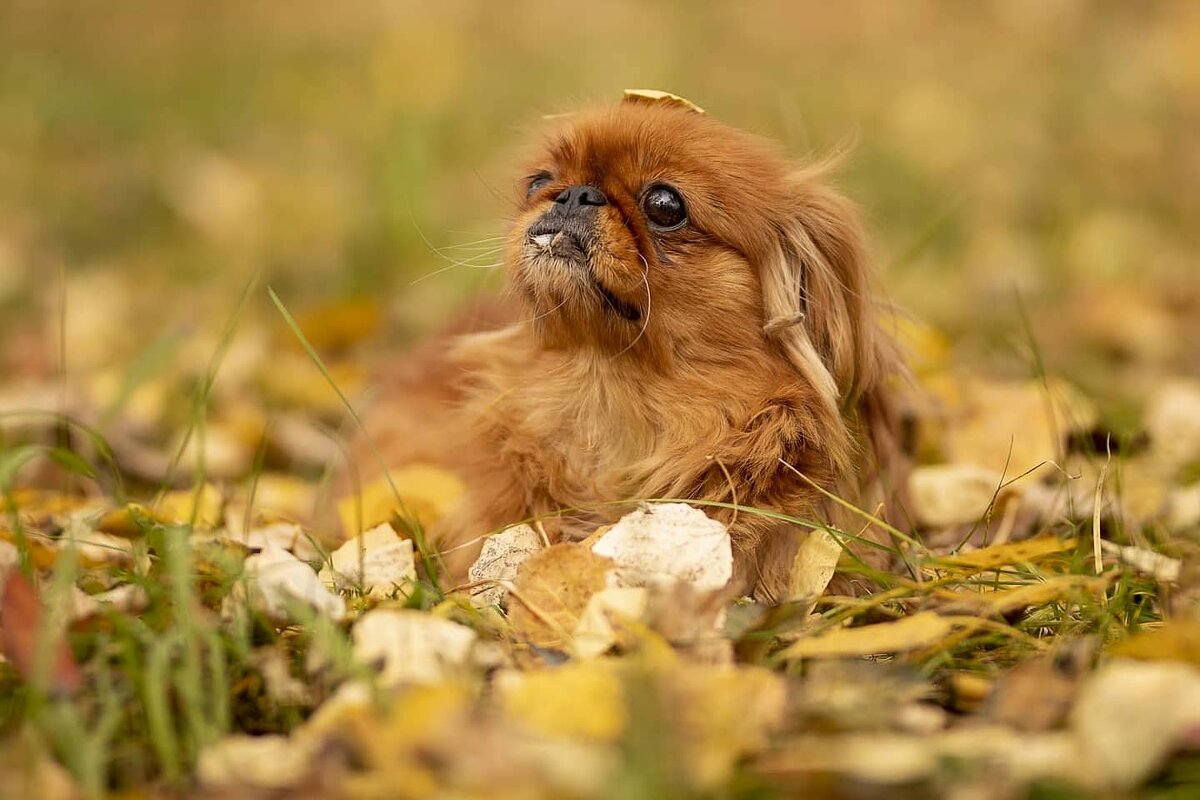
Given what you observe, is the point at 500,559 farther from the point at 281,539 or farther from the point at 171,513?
the point at 171,513

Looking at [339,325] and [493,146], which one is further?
[493,146]

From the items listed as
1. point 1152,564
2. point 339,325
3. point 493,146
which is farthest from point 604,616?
point 493,146

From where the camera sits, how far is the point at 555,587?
88.7 inches

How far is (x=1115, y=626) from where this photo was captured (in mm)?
2316

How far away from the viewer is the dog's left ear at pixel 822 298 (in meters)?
2.66

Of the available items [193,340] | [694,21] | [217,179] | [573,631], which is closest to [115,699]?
[573,631]

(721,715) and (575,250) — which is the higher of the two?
(575,250)

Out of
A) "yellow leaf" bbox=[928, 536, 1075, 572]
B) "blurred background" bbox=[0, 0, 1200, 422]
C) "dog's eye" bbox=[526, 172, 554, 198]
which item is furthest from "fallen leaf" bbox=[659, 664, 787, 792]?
"blurred background" bbox=[0, 0, 1200, 422]

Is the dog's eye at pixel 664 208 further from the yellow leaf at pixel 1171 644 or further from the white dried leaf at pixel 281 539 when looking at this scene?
the yellow leaf at pixel 1171 644

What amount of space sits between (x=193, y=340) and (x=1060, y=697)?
13.2 ft

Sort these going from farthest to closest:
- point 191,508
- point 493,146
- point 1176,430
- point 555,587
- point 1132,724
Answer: point 493,146
point 1176,430
point 191,508
point 555,587
point 1132,724

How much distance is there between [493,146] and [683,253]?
16.1 feet

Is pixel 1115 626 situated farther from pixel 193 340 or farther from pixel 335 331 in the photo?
pixel 193 340

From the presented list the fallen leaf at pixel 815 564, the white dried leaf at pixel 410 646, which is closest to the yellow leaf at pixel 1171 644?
the fallen leaf at pixel 815 564
